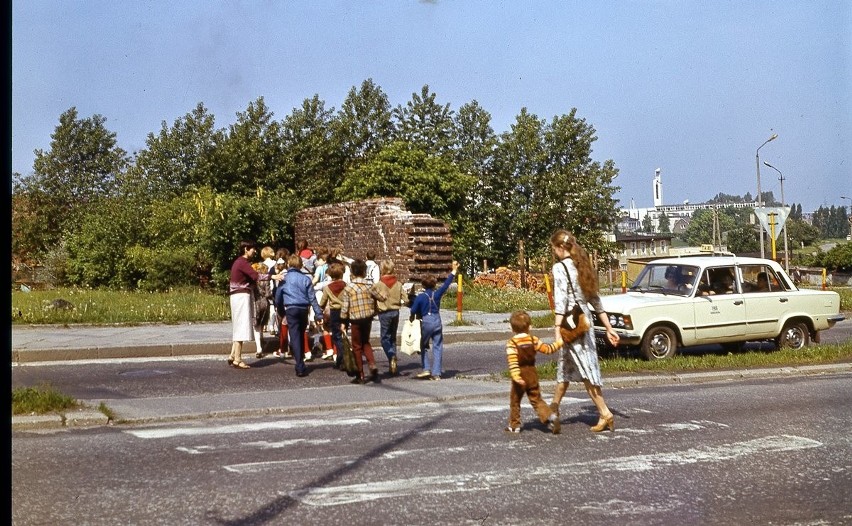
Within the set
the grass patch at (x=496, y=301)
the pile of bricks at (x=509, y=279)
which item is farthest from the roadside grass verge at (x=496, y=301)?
the pile of bricks at (x=509, y=279)

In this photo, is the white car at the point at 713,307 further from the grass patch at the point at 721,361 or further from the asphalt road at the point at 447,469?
the asphalt road at the point at 447,469

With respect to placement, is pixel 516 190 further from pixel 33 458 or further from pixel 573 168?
pixel 33 458

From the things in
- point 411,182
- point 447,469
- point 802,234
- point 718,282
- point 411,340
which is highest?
point 802,234

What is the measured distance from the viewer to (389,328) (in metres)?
13.8

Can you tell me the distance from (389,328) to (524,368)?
4.82 metres

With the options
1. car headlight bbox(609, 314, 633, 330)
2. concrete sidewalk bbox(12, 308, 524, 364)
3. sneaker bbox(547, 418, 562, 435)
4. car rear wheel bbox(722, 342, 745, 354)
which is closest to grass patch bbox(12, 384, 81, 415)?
sneaker bbox(547, 418, 562, 435)

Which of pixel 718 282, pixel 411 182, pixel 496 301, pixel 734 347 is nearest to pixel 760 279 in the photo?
pixel 718 282

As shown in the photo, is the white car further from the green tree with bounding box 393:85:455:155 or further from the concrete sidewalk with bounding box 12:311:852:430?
the green tree with bounding box 393:85:455:155

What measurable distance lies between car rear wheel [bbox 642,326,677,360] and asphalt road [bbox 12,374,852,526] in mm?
4421

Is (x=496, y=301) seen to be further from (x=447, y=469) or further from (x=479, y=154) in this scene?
(x=479, y=154)

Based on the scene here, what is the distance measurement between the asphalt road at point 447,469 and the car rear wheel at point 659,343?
4.42 metres

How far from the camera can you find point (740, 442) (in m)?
8.96

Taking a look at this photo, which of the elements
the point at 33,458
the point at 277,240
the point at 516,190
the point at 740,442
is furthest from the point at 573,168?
the point at 33,458

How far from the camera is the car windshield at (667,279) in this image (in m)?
16.1
